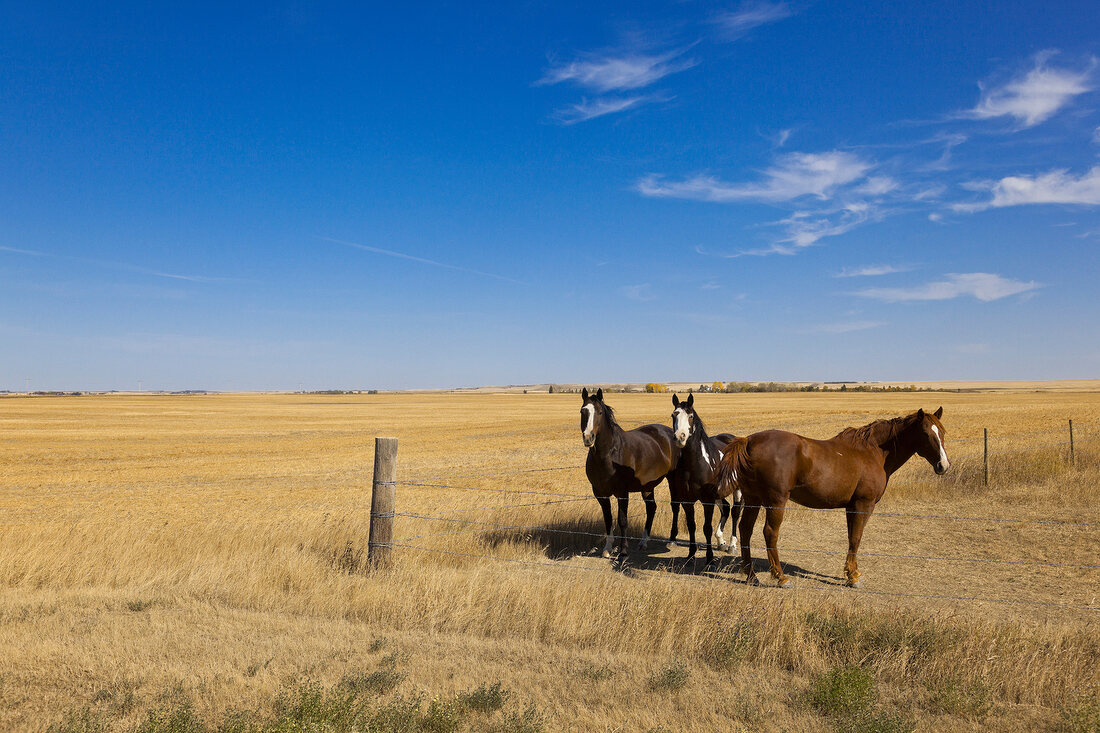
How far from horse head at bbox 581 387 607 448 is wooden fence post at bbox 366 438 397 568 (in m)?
2.56

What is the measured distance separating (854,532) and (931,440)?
154cm

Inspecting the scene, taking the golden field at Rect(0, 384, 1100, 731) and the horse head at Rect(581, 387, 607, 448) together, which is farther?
the horse head at Rect(581, 387, 607, 448)

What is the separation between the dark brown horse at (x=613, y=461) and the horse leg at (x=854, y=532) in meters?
2.63

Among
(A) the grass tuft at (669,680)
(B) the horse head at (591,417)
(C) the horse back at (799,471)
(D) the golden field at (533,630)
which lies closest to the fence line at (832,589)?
(D) the golden field at (533,630)

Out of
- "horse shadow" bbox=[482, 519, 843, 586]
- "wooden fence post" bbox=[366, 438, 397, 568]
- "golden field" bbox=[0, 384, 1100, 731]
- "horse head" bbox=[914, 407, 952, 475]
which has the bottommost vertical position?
"horse shadow" bbox=[482, 519, 843, 586]

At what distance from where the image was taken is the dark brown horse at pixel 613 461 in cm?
904

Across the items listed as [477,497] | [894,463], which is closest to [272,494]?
[477,497]

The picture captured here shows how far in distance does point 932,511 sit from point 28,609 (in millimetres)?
13850

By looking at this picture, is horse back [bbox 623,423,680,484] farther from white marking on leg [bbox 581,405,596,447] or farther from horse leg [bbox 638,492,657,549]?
white marking on leg [bbox 581,405,596,447]

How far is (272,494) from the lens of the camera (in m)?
16.7

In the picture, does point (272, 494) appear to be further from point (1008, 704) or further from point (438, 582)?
point (1008, 704)

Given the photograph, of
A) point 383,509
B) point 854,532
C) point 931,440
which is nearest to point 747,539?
point 854,532

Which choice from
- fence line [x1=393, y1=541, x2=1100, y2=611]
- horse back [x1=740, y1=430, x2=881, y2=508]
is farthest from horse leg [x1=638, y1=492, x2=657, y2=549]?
horse back [x1=740, y1=430, x2=881, y2=508]

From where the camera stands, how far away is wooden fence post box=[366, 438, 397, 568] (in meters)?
7.38
